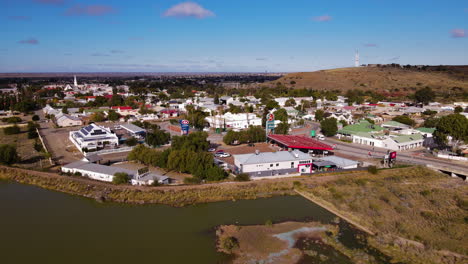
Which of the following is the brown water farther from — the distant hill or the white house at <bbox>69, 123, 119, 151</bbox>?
the distant hill

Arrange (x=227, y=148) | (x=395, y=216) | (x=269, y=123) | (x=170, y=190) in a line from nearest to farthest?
1. (x=395, y=216)
2. (x=170, y=190)
3. (x=227, y=148)
4. (x=269, y=123)

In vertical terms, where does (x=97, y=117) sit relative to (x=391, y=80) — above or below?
below

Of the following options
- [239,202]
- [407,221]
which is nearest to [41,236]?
[239,202]

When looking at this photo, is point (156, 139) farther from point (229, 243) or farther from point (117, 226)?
point (229, 243)

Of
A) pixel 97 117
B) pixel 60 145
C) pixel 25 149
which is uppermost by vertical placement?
pixel 97 117

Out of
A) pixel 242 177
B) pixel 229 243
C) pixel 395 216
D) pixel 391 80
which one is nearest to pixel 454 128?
pixel 395 216
